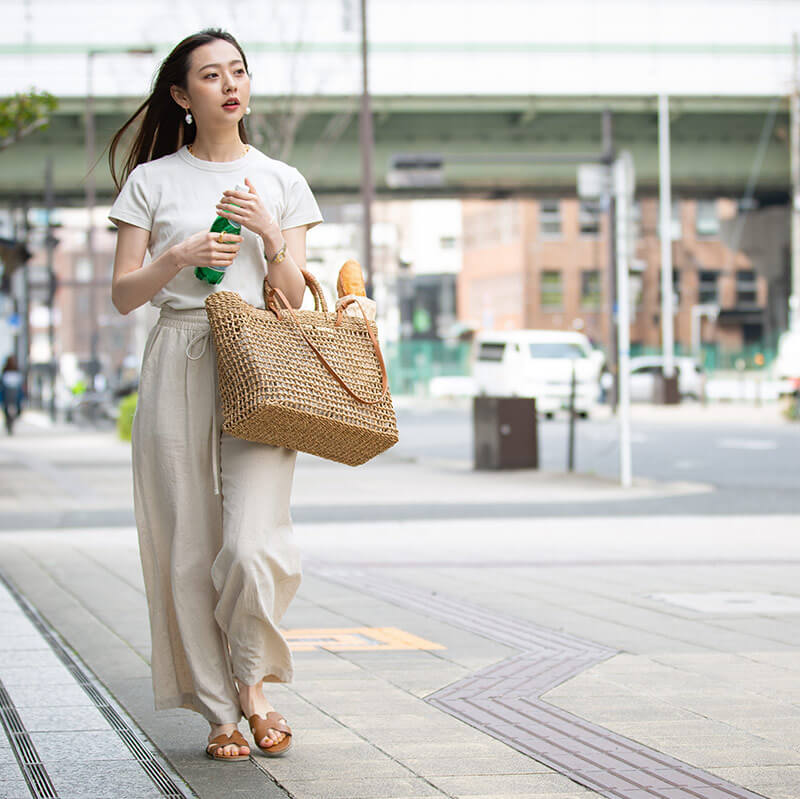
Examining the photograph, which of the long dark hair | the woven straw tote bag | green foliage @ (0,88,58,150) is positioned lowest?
the woven straw tote bag

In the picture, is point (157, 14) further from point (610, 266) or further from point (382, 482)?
point (382, 482)

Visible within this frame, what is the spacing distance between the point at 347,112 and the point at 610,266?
11.8m

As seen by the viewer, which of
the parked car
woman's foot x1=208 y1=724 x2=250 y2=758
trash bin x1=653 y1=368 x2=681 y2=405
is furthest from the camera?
the parked car

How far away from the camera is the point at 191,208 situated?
182 inches

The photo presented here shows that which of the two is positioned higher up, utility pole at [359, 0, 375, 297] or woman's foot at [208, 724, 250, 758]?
utility pole at [359, 0, 375, 297]

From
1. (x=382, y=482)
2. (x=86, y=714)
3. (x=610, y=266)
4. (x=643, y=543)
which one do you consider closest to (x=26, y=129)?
(x=382, y=482)

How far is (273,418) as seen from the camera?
4.35 m

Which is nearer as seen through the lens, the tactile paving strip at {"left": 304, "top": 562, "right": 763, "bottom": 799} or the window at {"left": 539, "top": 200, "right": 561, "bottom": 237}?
the tactile paving strip at {"left": 304, "top": 562, "right": 763, "bottom": 799}

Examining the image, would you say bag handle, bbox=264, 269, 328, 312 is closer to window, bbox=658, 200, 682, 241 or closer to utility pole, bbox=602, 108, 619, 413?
utility pole, bbox=602, 108, 619, 413

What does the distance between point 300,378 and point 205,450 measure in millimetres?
373

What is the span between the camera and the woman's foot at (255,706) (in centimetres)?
464

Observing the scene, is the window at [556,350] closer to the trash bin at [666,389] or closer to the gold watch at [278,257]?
the trash bin at [666,389]

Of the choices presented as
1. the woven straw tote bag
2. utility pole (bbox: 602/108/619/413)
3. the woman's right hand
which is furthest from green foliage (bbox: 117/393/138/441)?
the woman's right hand

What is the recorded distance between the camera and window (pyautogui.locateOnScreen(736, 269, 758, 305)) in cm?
8162
